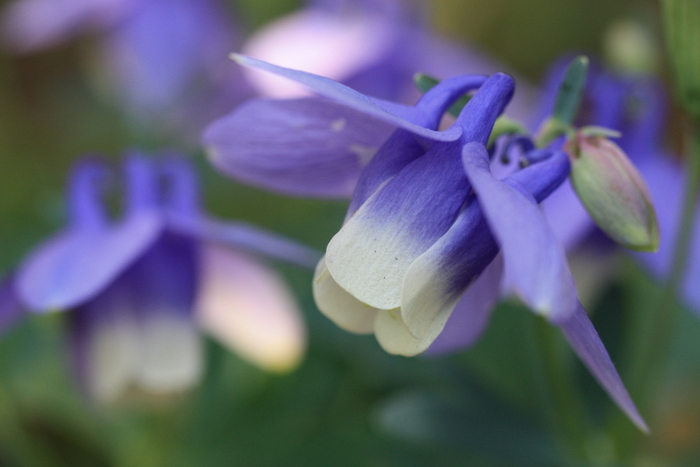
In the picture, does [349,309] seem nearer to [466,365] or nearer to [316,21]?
[466,365]

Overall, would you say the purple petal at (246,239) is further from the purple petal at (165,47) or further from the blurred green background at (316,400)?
the purple petal at (165,47)

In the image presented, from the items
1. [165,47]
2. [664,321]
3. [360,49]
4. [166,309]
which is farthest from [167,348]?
[165,47]

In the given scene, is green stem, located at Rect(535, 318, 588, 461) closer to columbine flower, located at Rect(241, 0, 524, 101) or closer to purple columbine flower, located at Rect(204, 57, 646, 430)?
purple columbine flower, located at Rect(204, 57, 646, 430)

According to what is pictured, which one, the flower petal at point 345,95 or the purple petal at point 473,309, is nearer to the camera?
the flower petal at point 345,95

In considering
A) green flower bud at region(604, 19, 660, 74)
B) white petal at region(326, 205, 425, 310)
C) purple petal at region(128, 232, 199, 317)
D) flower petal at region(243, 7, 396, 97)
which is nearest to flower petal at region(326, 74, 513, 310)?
white petal at region(326, 205, 425, 310)

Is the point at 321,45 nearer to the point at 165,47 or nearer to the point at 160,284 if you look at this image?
the point at 165,47

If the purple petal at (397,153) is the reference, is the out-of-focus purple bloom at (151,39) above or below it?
below

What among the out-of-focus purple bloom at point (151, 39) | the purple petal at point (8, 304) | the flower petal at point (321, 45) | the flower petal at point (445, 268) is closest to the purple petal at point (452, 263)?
the flower petal at point (445, 268)

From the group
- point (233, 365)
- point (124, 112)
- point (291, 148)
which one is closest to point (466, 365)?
point (233, 365)
